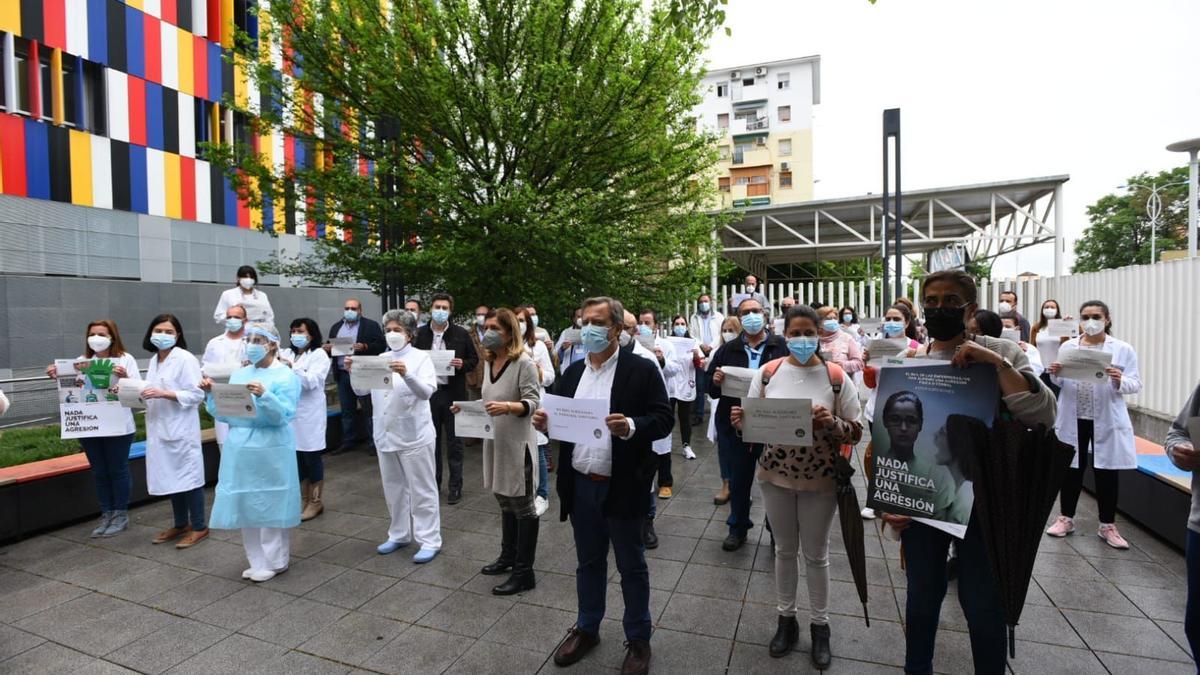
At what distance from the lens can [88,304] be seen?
15.1 meters

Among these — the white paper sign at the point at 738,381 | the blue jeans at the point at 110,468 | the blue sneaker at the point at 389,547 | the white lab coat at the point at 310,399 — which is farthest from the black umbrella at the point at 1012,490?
the blue jeans at the point at 110,468

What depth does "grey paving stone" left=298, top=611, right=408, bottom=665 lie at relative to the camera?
12.3ft

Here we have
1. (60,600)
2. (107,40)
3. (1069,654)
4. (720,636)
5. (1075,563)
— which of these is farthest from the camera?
(107,40)

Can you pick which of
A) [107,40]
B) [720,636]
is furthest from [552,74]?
[107,40]

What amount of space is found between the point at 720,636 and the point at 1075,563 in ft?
10.4

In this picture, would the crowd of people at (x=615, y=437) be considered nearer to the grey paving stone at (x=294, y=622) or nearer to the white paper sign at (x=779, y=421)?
the white paper sign at (x=779, y=421)

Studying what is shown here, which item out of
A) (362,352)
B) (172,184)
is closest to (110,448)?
(362,352)

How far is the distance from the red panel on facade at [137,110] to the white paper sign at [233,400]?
55.9 feet

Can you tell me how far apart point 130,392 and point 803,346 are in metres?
5.65

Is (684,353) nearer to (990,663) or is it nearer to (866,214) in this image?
(990,663)

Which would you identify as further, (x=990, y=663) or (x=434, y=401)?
(x=434, y=401)

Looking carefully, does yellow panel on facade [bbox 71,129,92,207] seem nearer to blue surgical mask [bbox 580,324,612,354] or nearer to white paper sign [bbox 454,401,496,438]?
white paper sign [bbox 454,401,496,438]

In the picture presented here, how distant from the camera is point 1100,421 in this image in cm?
532

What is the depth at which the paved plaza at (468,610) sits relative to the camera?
3.64 metres
